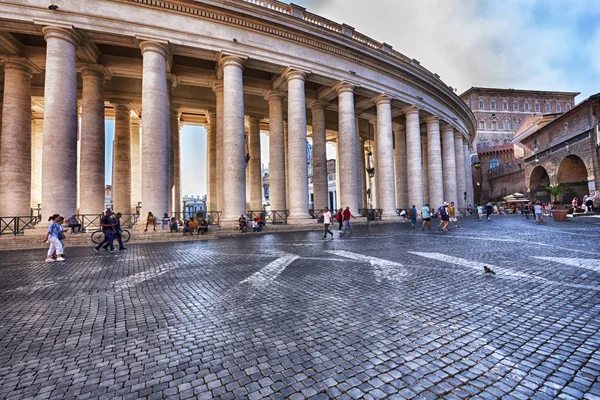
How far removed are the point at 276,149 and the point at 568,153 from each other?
35.1m

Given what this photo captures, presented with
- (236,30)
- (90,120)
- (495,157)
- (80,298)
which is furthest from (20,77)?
(495,157)

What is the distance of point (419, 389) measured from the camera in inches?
87.0

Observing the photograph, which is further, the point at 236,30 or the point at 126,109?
the point at 126,109

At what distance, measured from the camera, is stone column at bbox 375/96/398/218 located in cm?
2425

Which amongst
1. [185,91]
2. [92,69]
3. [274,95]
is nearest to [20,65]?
[92,69]

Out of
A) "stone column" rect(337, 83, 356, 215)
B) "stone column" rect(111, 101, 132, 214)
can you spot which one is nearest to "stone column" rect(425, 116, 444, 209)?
"stone column" rect(337, 83, 356, 215)

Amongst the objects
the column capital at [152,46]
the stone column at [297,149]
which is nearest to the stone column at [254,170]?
the stone column at [297,149]

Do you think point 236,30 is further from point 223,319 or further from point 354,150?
point 223,319

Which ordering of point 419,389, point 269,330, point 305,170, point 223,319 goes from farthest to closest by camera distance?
point 305,170 < point 223,319 < point 269,330 < point 419,389

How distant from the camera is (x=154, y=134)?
15828mm

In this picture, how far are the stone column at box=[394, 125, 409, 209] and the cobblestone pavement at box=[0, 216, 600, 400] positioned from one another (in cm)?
2753

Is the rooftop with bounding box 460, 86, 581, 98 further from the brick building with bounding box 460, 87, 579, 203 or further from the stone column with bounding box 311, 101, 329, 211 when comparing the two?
the stone column with bounding box 311, 101, 329, 211

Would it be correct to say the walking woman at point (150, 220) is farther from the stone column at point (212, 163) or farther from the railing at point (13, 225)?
the stone column at point (212, 163)

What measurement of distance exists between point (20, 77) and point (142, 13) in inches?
351
